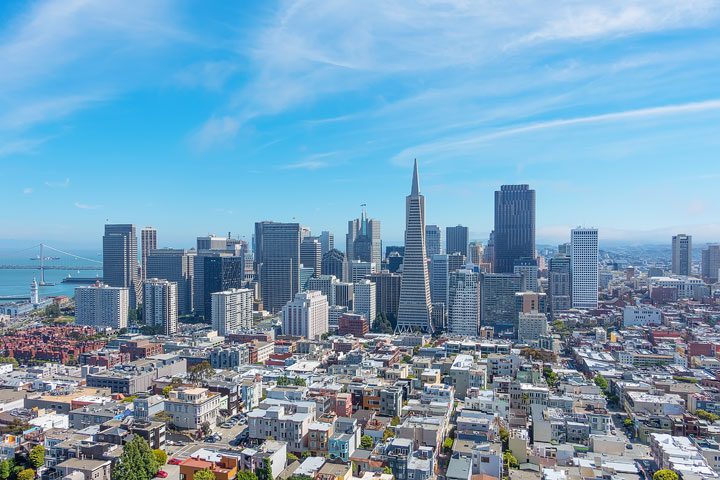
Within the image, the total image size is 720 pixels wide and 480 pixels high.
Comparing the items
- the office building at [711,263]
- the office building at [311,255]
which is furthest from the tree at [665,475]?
the office building at [711,263]

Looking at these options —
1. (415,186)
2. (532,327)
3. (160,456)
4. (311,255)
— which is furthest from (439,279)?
(160,456)

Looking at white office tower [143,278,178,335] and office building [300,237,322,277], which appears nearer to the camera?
white office tower [143,278,178,335]

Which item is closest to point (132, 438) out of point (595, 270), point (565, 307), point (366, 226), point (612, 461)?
point (612, 461)

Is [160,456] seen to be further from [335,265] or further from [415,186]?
[335,265]

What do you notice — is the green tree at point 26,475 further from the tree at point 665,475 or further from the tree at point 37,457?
the tree at point 665,475

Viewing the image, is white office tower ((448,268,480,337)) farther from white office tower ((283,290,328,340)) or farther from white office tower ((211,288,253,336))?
white office tower ((211,288,253,336))

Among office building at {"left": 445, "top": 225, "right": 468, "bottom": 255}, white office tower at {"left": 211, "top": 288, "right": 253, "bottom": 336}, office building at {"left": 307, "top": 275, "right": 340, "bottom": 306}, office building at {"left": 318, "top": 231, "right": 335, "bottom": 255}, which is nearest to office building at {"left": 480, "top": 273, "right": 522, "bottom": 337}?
office building at {"left": 307, "top": 275, "right": 340, "bottom": 306}
